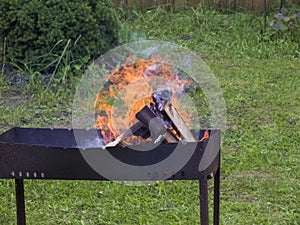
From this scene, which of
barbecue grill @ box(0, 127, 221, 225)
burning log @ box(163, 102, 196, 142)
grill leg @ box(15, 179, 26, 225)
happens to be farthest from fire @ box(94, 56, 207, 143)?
grill leg @ box(15, 179, 26, 225)

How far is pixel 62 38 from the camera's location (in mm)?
4941

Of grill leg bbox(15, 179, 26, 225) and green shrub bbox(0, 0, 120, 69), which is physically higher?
green shrub bbox(0, 0, 120, 69)

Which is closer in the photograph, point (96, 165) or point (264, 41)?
point (96, 165)

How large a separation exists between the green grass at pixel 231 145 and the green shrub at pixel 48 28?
0.30 metres

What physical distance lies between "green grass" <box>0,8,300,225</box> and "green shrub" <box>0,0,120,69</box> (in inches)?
11.9

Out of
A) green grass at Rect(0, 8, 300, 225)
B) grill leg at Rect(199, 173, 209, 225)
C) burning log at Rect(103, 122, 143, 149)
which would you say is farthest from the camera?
green grass at Rect(0, 8, 300, 225)

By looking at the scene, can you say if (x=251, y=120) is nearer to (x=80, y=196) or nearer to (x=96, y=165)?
(x=80, y=196)

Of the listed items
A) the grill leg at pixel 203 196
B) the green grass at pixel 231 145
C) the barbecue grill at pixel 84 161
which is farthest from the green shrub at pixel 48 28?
the grill leg at pixel 203 196

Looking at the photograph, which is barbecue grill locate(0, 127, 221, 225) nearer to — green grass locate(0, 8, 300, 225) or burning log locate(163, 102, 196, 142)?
burning log locate(163, 102, 196, 142)

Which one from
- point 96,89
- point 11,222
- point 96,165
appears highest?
point 96,89

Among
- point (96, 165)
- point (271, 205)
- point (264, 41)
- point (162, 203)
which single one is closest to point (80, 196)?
point (162, 203)

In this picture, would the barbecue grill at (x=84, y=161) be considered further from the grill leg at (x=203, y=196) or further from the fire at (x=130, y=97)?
the fire at (x=130, y=97)

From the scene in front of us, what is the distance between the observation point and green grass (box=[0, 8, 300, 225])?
3375mm

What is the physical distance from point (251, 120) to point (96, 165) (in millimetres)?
2377
